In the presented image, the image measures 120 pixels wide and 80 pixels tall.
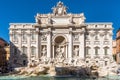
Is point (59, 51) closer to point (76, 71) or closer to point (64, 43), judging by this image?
point (64, 43)

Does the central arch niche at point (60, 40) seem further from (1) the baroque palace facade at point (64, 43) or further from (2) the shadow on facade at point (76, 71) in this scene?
(2) the shadow on facade at point (76, 71)

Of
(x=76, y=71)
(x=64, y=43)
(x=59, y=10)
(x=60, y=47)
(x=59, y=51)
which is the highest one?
(x=59, y=10)

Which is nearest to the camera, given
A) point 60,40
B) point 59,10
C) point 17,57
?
point 17,57

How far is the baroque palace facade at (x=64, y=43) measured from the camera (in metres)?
52.7

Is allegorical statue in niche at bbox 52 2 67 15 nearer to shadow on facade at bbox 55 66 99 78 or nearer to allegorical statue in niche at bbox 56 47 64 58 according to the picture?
allegorical statue in niche at bbox 56 47 64 58

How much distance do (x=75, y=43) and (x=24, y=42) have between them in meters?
9.35

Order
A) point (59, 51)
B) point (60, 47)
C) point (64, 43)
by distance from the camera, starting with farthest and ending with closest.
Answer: point (60, 47) → point (64, 43) → point (59, 51)

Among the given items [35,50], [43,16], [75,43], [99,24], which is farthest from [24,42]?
[99,24]

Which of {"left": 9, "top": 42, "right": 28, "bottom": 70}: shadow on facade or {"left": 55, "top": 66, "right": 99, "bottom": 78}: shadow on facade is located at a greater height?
{"left": 9, "top": 42, "right": 28, "bottom": 70}: shadow on facade

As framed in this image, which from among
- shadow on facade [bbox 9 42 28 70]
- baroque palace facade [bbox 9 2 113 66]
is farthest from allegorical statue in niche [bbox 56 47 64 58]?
shadow on facade [bbox 9 42 28 70]

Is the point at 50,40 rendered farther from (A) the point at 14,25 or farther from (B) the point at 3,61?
(B) the point at 3,61

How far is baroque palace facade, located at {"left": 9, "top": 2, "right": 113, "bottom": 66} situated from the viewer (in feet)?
173

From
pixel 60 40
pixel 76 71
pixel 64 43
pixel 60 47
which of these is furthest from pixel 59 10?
pixel 76 71

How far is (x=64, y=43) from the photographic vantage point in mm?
53531
